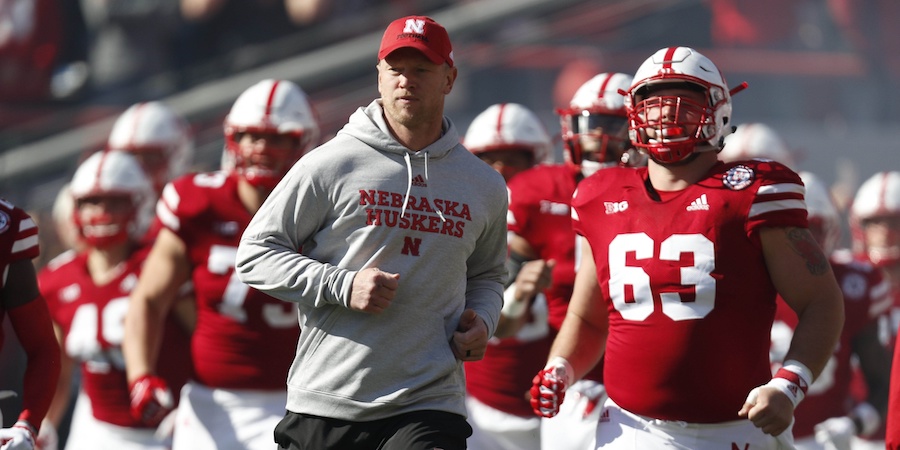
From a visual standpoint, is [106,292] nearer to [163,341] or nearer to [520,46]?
[163,341]

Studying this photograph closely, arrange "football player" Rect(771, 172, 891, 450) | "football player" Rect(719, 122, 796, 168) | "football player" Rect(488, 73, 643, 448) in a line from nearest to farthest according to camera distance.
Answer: "football player" Rect(488, 73, 643, 448) → "football player" Rect(771, 172, 891, 450) → "football player" Rect(719, 122, 796, 168)

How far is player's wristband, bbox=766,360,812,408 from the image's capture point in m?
3.48

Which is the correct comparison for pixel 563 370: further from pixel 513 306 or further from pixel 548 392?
pixel 513 306

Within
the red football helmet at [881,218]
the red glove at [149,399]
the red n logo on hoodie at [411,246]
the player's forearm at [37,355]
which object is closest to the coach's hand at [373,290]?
the red n logo on hoodie at [411,246]

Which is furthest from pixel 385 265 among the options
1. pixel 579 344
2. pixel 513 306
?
pixel 513 306

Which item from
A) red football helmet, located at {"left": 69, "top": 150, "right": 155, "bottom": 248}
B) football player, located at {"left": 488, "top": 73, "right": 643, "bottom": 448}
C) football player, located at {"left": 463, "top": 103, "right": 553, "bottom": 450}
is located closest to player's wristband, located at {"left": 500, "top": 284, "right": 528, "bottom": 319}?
football player, located at {"left": 488, "top": 73, "right": 643, "bottom": 448}

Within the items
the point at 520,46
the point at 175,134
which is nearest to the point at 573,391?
the point at 175,134

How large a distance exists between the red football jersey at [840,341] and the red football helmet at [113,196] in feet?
9.60

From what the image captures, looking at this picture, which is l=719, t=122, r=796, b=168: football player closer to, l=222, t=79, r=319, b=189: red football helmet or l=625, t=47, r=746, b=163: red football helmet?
l=222, t=79, r=319, b=189: red football helmet

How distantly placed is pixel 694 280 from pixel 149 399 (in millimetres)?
2219

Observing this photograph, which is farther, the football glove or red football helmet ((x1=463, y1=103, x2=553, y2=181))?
red football helmet ((x1=463, y1=103, x2=553, y2=181))

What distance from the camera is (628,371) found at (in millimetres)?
3861

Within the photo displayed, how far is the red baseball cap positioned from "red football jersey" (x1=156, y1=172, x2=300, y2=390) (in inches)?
74.0

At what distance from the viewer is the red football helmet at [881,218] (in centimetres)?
804
